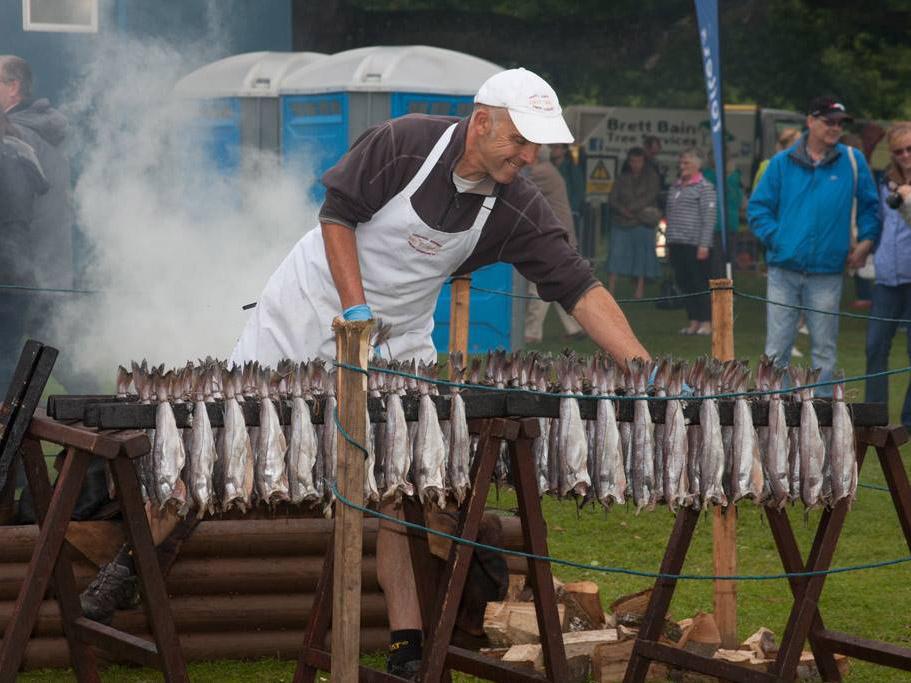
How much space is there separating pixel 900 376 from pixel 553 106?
9.11 meters

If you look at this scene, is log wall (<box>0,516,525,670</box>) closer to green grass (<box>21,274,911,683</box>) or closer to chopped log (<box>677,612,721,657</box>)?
green grass (<box>21,274,911,683</box>)

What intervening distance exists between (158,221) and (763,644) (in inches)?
261

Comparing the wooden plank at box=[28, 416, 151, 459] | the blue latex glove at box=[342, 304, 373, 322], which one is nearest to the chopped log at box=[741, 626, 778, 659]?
the blue latex glove at box=[342, 304, 373, 322]

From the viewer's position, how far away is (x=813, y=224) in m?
8.84

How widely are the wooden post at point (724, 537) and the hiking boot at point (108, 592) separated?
6.16ft

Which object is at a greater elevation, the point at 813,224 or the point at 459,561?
the point at 813,224

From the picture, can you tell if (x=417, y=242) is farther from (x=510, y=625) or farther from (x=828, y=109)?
(x=828, y=109)

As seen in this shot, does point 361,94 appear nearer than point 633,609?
No

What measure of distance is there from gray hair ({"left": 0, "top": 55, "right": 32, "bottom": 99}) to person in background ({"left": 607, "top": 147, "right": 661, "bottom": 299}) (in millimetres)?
9954

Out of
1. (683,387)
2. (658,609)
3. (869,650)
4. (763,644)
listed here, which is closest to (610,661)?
(658,609)

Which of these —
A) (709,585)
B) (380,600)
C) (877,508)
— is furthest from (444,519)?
(877,508)

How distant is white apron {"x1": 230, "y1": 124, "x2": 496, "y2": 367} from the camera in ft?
14.1

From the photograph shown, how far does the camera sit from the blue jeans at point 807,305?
29.1 ft

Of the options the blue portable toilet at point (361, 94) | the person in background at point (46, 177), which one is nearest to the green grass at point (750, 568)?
the person in background at point (46, 177)
